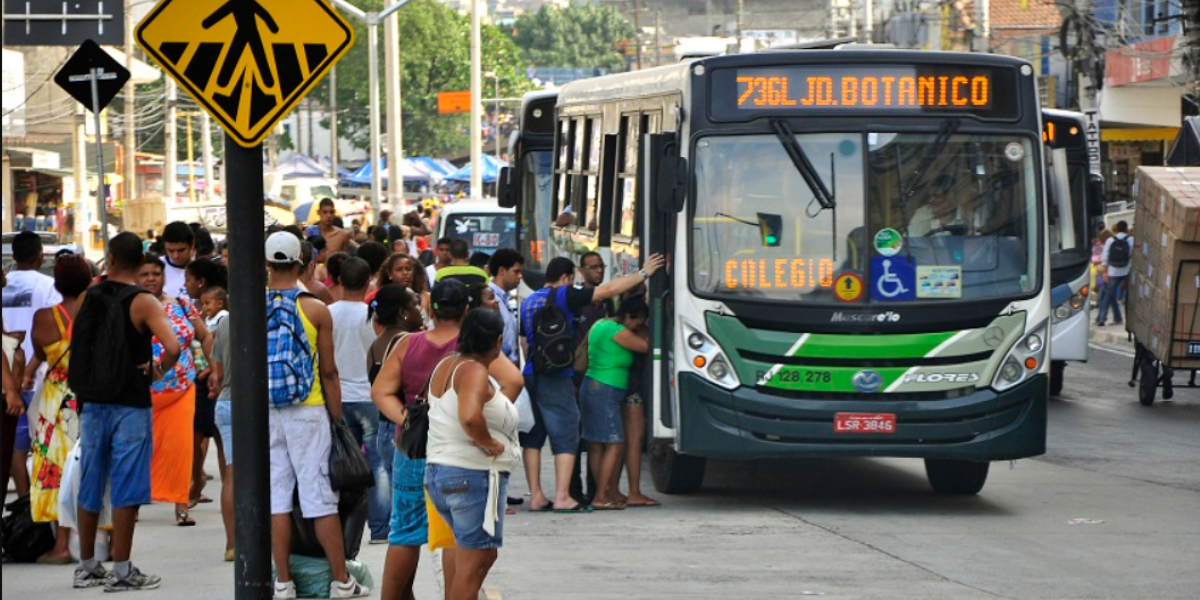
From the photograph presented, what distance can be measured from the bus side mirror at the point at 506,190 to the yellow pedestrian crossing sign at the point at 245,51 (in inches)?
583

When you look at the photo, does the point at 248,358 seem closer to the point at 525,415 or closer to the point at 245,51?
the point at 245,51

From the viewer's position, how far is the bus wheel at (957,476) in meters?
13.0

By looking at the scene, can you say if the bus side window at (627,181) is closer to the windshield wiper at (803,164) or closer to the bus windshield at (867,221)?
the bus windshield at (867,221)

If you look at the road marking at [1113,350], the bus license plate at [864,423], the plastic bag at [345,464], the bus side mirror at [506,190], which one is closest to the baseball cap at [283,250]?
the plastic bag at [345,464]

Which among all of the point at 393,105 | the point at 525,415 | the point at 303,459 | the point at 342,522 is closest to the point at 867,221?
the point at 525,415

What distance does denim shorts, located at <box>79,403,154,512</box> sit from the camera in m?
8.88

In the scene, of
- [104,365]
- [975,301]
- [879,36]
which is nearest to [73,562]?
[104,365]

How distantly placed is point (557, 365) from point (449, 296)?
159 inches

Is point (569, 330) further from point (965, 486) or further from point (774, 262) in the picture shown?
point (965, 486)

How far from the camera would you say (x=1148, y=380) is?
19375 millimetres

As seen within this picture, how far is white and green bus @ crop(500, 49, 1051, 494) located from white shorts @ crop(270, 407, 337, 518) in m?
3.83

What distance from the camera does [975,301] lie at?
11984 mm

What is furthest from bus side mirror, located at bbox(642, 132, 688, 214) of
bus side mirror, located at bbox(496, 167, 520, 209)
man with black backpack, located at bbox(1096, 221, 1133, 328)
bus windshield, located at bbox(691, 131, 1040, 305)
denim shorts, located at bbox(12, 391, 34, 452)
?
man with black backpack, located at bbox(1096, 221, 1133, 328)

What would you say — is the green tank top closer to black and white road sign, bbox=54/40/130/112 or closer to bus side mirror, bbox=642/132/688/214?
bus side mirror, bbox=642/132/688/214
